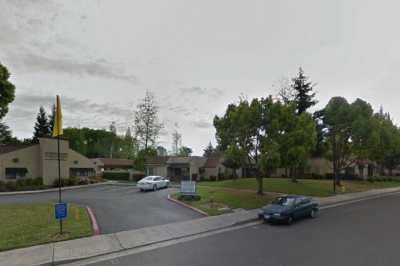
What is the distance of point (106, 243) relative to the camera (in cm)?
981

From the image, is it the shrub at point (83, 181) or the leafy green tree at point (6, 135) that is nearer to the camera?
the shrub at point (83, 181)

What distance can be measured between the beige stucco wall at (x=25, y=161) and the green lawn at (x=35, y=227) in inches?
700

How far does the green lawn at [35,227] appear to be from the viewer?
974 centimetres

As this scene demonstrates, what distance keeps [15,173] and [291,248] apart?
32.3m

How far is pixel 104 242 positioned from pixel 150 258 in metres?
2.42

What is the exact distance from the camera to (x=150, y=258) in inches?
334

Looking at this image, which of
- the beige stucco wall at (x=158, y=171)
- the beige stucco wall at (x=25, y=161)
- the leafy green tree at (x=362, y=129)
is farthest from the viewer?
the beige stucco wall at (x=158, y=171)

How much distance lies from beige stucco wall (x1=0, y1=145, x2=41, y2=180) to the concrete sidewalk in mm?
26084

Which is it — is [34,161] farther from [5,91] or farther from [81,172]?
[5,91]

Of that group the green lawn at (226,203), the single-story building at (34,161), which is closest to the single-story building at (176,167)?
the single-story building at (34,161)

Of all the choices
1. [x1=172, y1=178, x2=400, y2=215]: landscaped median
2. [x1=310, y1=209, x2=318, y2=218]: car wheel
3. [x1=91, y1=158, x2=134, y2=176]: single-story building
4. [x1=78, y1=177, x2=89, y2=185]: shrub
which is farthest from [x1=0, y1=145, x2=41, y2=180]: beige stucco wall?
[x1=310, y1=209, x2=318, y2=218]: car wheel

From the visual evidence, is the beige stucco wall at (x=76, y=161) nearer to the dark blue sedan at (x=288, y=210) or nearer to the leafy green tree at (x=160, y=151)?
the leafy green tree at (x=160, y=151)

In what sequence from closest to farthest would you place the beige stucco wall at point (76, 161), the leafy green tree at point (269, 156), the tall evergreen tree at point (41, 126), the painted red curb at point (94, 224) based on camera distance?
the painted red curb at point (94, 224) → the leafy green tree at point (269, 156) → the beige stucco wall at point (76, 161) → the tall evergreen tree at point (41, 126)

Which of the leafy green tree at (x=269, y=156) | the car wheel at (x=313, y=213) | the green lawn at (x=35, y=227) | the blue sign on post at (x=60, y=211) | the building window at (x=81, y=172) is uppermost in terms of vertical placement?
the leafy green tree at (x=269, y=156)
